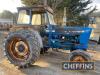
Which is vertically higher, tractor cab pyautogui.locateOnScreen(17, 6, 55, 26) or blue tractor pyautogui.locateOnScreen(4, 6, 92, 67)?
tractor cab pyautogui.locateOnScreen(17, 6, 55, 26)

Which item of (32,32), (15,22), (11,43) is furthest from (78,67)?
(15,22)

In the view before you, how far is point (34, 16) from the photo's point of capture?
10.7 metres

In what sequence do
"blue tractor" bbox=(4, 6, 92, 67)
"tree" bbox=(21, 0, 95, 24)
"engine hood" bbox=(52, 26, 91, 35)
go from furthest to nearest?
"tree" bbox=(21, 0, 95, 24)
"engine hood" bbox=(52, 26, 91, 35)
"blue tractor" bbox=(4, 6, 92, 67)

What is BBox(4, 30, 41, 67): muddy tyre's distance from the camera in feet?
29.7

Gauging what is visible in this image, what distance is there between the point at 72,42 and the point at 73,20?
19310 millimetres

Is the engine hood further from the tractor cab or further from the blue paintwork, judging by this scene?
the tractor cab

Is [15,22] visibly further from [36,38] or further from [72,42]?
[72,42]

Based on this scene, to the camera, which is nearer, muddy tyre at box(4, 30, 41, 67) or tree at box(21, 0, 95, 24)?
muddy tyre at box(4, 30, 41, 67)

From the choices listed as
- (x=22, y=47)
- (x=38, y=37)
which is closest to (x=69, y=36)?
(x=38, y=37)

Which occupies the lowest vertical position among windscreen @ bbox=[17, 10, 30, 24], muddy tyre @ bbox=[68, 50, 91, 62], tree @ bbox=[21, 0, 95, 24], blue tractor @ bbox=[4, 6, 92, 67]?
muddy tyre @ bbox=[68, 50, 91, 62]

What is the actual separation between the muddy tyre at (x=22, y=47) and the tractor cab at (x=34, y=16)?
1.15 meters

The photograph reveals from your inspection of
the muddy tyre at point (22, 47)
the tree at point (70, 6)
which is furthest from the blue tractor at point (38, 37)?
the tree at point (70, 6)

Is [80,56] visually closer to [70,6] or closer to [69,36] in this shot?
[69,36]

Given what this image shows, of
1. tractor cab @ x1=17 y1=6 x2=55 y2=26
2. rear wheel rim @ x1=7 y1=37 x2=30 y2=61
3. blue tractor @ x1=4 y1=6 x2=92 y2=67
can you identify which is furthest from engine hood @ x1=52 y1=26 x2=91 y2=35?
rear wheel rim @ x1=7 y1=37 x2=30 y2=61
